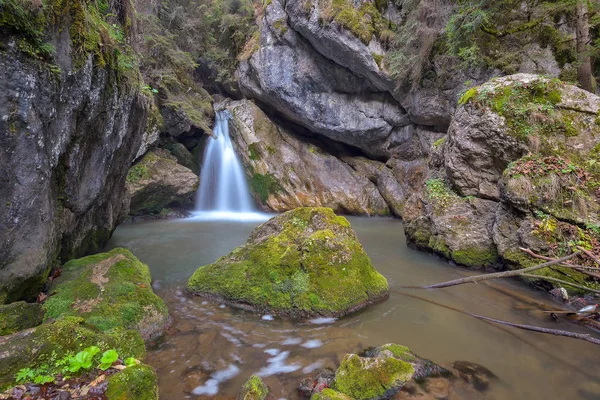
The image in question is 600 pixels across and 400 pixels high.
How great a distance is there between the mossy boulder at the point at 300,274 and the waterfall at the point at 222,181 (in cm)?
1154

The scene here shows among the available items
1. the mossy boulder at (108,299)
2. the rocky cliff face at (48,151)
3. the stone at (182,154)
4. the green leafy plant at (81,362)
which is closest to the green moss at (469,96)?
the rocky cliff face at (48,151)

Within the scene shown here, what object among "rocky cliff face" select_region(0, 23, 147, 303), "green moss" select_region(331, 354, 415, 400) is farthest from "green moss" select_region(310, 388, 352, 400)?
"rocky cliff face" select_region(0, 23, 147, 303)

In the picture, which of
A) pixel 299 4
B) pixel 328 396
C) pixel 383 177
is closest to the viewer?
pixel 328 396

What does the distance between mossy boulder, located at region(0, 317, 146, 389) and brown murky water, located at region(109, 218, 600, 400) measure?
0.72 metres

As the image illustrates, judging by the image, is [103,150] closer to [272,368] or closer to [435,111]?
[272,368]

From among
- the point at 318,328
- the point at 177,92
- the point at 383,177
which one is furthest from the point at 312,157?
the point at 318,328

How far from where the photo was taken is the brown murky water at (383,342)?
3.08 meters

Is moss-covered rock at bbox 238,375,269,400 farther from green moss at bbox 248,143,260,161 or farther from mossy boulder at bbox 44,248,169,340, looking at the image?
green moss at bbox 248,143,260,161

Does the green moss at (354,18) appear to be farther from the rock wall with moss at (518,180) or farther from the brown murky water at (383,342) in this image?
the brown murky water at (383,342)

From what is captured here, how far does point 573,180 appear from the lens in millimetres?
5742

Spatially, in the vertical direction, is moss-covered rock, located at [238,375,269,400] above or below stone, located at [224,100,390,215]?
below

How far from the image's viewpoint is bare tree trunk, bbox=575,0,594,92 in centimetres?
815

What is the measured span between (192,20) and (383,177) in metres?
14.1

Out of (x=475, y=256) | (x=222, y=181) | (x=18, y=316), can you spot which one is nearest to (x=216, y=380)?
(x=18, y=316)
